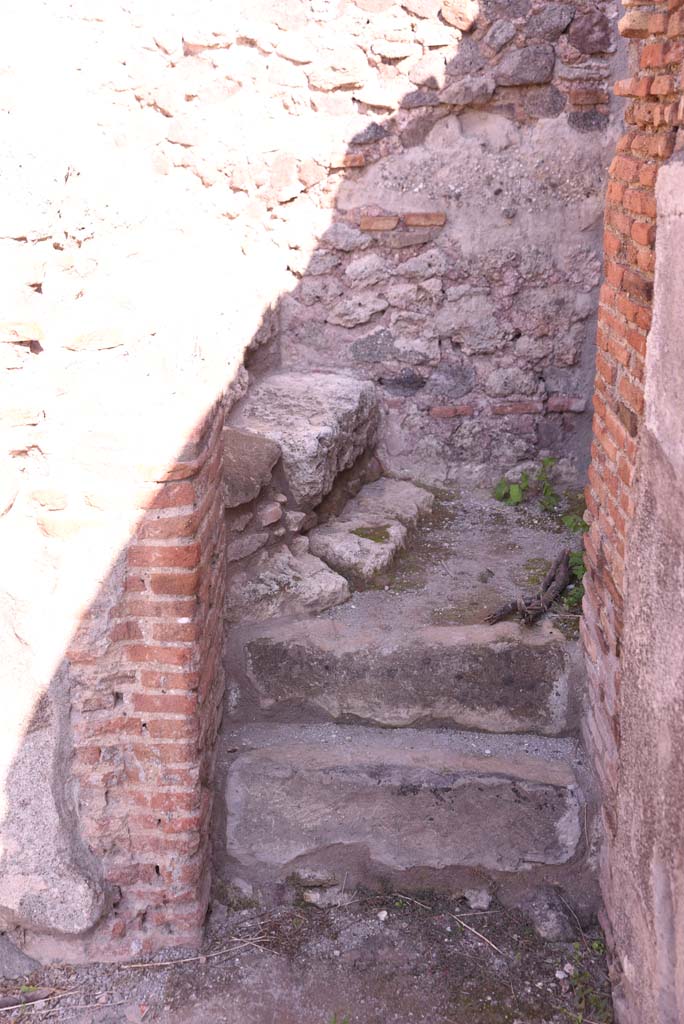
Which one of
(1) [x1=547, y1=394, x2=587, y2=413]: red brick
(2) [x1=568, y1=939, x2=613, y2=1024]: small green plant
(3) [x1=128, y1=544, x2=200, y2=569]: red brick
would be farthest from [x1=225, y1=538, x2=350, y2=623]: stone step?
(1) [x1=547, y1=394, x2=587, y2=413]: red brick

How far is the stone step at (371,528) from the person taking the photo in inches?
135

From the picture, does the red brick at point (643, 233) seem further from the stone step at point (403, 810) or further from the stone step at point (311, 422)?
the stone step at point (403, 810)

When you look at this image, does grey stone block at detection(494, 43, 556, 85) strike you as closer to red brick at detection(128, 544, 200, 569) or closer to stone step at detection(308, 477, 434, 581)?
stone step at detection(308, 477, 434, 581)

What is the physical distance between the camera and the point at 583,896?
2.95 m

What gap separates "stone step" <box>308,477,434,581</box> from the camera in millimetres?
3430

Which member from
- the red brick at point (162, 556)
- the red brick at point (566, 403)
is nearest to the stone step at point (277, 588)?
the red brick at point (162, 556)

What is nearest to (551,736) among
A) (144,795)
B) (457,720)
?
(457,720)

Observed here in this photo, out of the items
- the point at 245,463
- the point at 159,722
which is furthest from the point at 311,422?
the point at 159,722

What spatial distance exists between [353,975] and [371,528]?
1.56 metres

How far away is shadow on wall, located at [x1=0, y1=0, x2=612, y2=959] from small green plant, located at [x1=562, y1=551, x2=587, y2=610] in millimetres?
887

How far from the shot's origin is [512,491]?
4.14 meters

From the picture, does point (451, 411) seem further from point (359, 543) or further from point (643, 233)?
point (643, 233)

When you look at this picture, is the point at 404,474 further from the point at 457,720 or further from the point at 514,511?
the point at 457,720

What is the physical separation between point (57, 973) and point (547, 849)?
147cm
